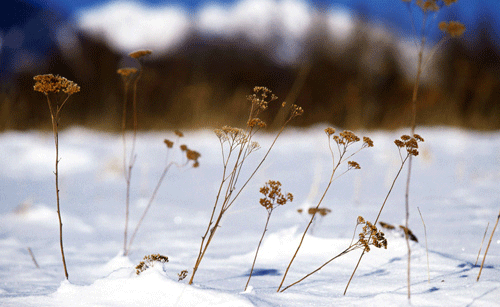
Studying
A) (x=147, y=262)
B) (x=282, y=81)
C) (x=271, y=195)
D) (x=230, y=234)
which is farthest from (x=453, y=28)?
(x=282, y=81)

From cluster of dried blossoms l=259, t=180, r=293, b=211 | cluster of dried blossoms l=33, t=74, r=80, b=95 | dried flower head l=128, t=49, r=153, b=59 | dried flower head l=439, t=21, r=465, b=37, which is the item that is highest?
dried flower head l=439, t=21, r=465, b=37

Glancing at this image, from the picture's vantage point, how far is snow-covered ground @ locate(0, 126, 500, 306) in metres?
1.19

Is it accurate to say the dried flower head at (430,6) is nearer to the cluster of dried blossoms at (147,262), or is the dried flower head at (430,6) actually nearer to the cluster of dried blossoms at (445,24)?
the cluster of dried blossoms at (445,24)

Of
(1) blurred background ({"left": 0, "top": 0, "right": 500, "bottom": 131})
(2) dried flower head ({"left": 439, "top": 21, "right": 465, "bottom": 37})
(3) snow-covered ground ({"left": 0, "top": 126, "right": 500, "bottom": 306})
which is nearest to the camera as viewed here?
(3) snow-covered ground ({"left": 0, "top": 126, "right": 500, "bottom": 306})

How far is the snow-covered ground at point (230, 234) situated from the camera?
119 centimetres

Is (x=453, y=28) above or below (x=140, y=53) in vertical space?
above

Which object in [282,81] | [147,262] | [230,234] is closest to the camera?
[147,262]

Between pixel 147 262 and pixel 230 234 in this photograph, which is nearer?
pixel 147 262

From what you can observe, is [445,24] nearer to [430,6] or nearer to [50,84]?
[430,6]

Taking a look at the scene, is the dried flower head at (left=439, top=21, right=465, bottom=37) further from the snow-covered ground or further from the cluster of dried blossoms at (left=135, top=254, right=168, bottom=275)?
the cluster of dried blossoms at (left=135, top=254, right=168, bottom=275)

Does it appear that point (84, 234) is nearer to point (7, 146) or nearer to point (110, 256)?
point (110, 256)

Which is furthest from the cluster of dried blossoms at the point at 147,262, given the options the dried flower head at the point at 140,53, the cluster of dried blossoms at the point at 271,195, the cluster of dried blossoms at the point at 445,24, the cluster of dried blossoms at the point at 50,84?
the cluster of dried blossoms at the point at 445,24

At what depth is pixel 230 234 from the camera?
2.48 m

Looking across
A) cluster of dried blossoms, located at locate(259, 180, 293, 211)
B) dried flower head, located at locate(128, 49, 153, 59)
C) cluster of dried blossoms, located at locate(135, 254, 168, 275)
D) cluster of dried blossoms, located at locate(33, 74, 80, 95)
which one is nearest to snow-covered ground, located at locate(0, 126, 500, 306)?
cluster of dried blossoms, located at locate(135, 254, 168, 275)
